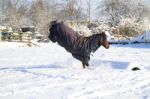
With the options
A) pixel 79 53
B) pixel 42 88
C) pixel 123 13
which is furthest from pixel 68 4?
pixel 42 88

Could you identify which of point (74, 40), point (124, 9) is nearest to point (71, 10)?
point (124, 9)

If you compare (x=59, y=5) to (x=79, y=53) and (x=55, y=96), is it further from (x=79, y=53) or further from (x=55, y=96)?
(x=55, y=96)

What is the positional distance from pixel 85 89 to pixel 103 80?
1.12 meters

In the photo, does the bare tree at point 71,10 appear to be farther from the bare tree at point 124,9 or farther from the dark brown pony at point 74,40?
the dark brown pony at point 74,40

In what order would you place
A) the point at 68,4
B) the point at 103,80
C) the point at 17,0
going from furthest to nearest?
1. the point at 17,0
2. the point at 68,4
3. the point at 103,80

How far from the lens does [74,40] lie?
374 inches

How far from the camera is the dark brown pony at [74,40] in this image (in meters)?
9.31

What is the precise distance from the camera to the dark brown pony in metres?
9.31

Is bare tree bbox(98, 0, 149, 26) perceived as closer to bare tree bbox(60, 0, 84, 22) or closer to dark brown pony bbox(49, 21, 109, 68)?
bare tree bbox(60, 0, 84, 22)

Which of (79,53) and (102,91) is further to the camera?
(79,53)

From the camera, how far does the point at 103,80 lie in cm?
750

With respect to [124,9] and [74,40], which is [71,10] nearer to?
[124,9]

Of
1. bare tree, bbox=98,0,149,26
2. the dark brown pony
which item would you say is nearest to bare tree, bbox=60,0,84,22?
bare tree, bbox=98,0,149,26

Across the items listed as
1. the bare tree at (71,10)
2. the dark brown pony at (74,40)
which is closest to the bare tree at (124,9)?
the bare tree at (71,10)
